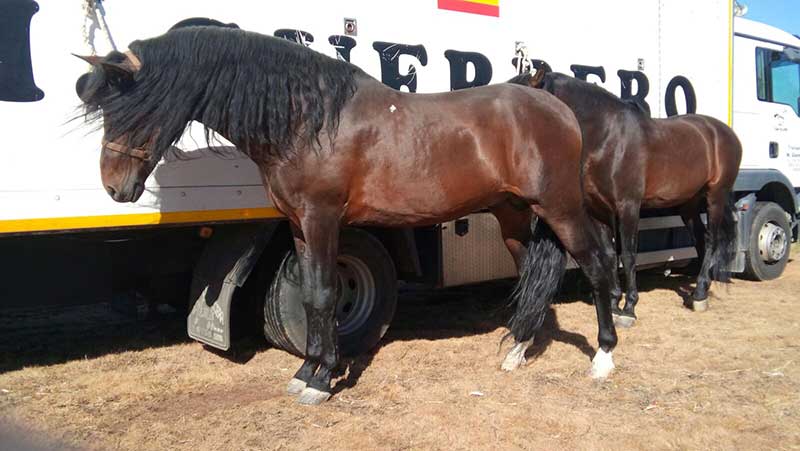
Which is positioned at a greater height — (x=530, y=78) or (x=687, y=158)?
(x=530, y=78)

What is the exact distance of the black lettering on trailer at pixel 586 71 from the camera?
580 cm

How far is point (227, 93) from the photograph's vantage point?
11.4ft

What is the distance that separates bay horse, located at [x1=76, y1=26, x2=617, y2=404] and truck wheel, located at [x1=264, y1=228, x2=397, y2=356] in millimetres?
578

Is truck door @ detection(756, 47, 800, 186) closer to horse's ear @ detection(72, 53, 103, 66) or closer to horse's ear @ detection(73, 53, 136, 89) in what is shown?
horse's ear @ detection(73, 53, 136, 89)

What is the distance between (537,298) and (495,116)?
1.23m

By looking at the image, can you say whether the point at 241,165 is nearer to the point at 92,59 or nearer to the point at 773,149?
the point at 92,59

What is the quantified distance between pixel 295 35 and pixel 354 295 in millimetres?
1823

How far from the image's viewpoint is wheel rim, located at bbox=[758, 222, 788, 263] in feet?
24.9

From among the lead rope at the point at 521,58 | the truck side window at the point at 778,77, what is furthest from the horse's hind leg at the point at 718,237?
the lead rope at the point at 521,58

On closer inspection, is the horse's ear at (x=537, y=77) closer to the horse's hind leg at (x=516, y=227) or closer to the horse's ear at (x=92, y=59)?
the horse's hind leg at (x=516, y=227)

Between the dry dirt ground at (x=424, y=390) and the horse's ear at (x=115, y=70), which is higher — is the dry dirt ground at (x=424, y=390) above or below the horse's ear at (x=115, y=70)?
below

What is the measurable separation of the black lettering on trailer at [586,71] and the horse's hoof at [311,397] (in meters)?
3.67

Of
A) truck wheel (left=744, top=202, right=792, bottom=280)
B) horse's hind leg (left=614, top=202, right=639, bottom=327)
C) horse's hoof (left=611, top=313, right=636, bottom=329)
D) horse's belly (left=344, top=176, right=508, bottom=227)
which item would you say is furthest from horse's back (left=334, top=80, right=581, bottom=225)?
truck wheel (left=744, top=202, right=792, bottom=280)

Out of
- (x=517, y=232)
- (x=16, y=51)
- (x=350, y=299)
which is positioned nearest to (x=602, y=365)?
(x=517, y=232)
